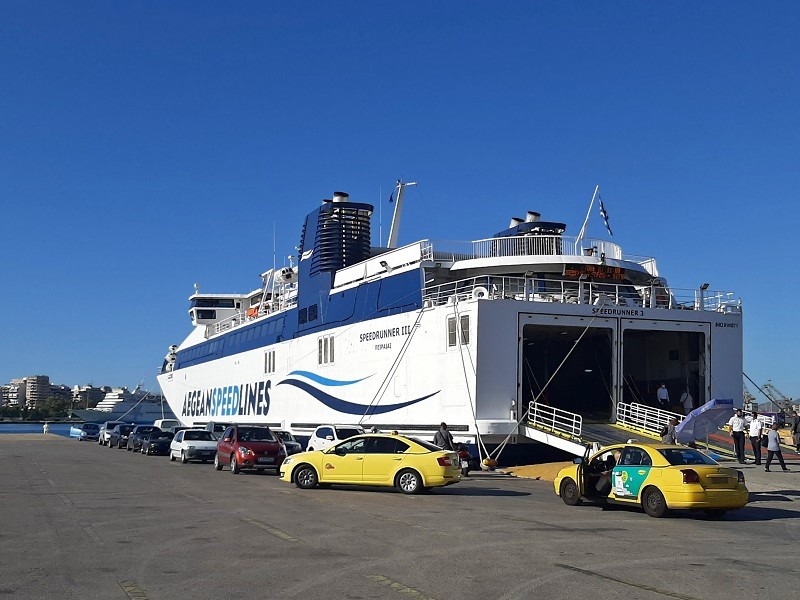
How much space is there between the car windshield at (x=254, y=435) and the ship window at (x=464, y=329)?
21.9ft

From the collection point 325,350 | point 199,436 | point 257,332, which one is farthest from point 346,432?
point 257,332

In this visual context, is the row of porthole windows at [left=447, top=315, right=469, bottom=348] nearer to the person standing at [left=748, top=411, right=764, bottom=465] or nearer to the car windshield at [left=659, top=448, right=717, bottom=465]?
the person standing at [left=748, top=411, right=764, bottom=465]

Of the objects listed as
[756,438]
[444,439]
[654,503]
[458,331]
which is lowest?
[654,503]

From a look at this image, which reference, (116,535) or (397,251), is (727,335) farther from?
(116,535)

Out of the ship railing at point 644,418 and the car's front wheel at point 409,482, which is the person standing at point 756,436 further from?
the car's front wheel at point 409,482

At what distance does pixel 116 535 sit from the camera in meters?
12.2

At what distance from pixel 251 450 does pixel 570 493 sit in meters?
11.8

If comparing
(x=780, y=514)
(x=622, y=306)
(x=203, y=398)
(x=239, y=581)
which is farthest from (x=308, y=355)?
(x=239, y=581)

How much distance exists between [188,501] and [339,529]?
17.8 ft

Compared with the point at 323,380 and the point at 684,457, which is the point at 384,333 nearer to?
the point at 323,380

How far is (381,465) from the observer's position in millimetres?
19656

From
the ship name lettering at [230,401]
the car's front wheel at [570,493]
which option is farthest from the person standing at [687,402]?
the ship name lettering at [230,401]

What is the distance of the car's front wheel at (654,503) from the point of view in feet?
50.1

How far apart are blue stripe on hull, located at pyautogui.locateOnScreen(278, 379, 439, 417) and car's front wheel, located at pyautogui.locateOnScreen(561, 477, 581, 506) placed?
1034 cm
